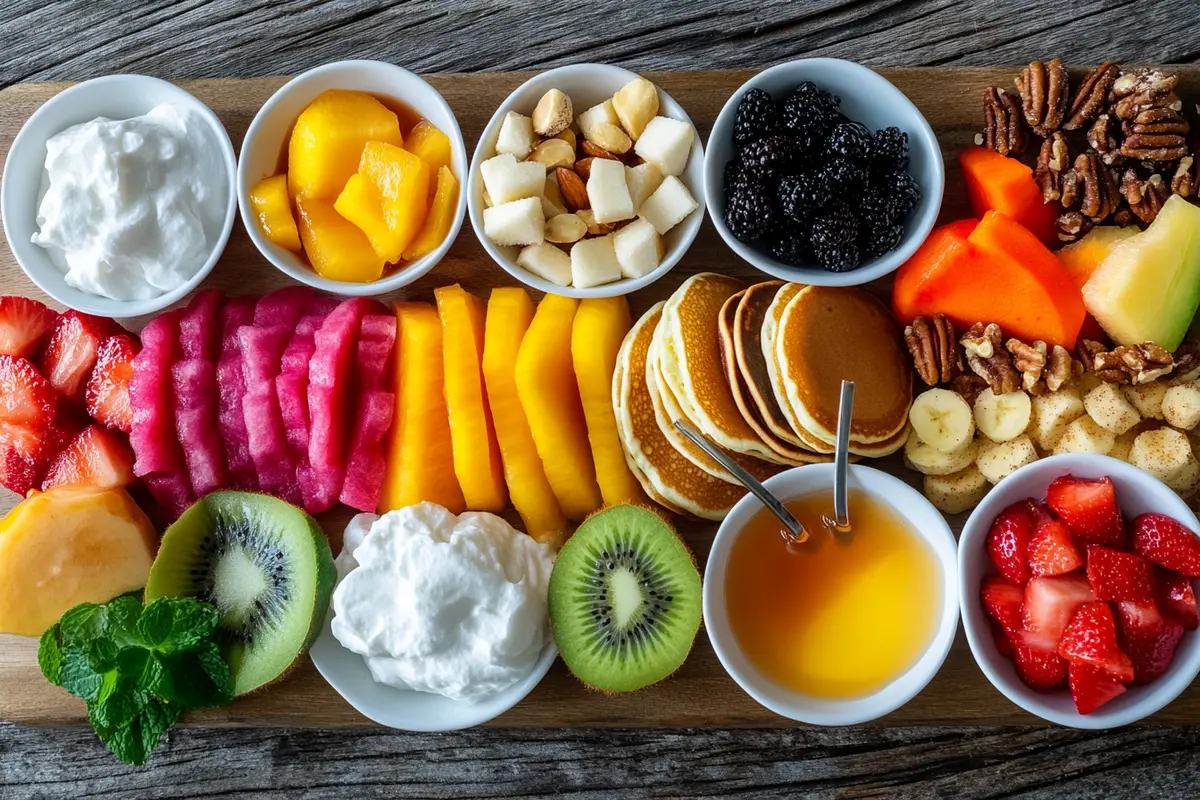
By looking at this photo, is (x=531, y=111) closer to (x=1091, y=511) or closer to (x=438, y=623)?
(x=438, y=623)

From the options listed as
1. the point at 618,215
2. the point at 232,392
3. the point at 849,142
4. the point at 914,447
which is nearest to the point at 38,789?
the point at 232,392

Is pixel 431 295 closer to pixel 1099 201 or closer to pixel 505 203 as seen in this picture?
pixel 505 203

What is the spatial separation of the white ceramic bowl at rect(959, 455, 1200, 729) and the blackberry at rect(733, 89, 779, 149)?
781 millimetres

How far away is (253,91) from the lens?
2051 mm

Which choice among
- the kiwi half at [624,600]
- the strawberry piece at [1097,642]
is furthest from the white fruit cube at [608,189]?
the strawberry piece at [1097,642]

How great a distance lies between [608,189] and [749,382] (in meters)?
0.46

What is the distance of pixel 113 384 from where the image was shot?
1978mm

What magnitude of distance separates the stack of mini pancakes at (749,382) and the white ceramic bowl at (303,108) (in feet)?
1.57

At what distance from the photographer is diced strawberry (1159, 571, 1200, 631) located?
1.59 m

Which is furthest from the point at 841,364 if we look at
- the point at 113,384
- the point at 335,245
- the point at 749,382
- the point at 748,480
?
the point at 113,384

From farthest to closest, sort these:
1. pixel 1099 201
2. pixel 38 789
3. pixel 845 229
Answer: pixel 38 789, pixel 1099 201, pixel 845 229

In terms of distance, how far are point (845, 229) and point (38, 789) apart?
2.16 m

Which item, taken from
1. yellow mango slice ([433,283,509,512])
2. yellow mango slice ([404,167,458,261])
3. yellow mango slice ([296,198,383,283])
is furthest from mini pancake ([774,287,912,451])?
yellow mango slice ([296,198,383,283])

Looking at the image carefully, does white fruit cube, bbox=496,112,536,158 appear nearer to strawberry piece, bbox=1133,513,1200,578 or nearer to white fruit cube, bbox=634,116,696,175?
white fruit cube, bbox=634,116,696,175
